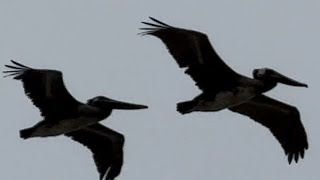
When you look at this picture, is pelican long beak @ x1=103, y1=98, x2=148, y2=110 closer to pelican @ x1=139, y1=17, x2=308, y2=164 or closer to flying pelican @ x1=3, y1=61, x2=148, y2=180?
flying pelican @ x1=3, y1=61, x2=148, y2=180

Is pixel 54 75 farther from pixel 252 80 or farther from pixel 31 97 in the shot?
pixel 252 80

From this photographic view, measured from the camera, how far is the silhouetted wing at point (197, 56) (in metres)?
36.8

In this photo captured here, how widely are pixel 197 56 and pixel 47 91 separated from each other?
2.97 metres

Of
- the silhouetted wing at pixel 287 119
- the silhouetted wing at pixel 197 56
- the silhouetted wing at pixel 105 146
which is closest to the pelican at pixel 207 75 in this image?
the silhouetted wing at pixel 197 56

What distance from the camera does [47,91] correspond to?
120 ft

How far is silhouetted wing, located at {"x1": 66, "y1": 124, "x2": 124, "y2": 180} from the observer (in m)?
38.6

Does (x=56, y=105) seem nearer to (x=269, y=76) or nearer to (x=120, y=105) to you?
(x=120, y=105)

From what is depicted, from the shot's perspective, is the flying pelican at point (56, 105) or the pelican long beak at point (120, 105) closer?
the flying pelican at point (56, 105)

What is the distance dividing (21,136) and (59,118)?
0.85m

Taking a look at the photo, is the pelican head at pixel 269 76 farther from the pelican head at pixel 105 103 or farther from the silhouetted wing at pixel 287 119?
the pelican head at pixel 105 103

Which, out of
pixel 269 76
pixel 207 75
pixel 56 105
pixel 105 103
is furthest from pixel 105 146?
pixel 269 76

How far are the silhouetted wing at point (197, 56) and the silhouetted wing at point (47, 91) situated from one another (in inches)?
75.2

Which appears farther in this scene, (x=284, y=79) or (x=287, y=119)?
(x=287, y=119)

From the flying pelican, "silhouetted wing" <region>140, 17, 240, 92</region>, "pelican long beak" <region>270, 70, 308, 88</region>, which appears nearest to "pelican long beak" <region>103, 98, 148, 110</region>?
the flying pelican
